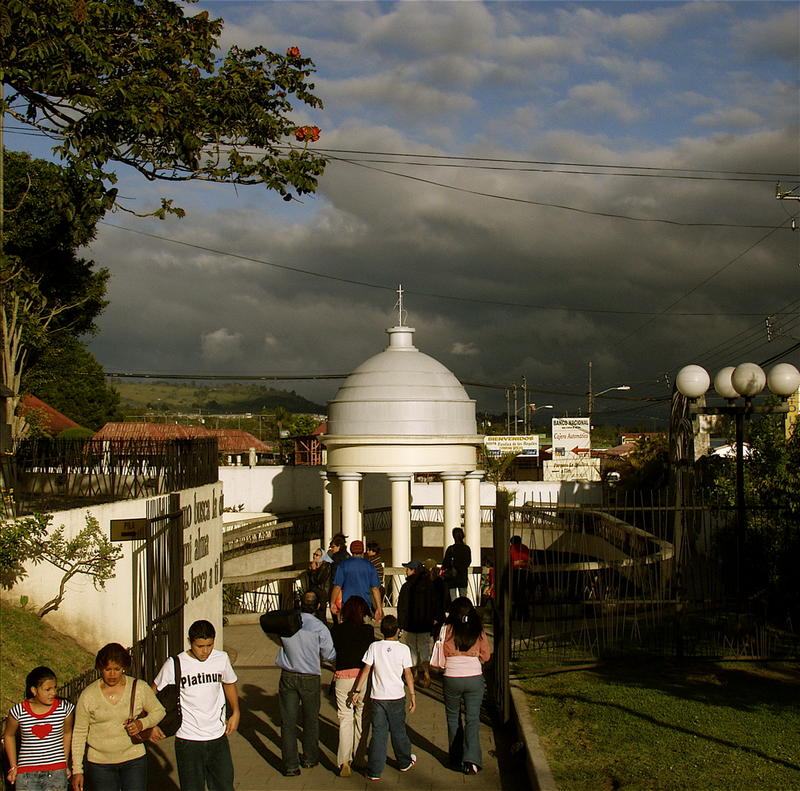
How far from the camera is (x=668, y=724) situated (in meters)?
9.50

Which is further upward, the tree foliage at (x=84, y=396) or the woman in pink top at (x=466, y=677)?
the tree foliage at (x=84, y=396)

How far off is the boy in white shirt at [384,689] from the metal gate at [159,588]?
3178 millimetres

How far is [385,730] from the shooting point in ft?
28.8

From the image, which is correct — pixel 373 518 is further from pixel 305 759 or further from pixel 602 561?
pixel 305 759

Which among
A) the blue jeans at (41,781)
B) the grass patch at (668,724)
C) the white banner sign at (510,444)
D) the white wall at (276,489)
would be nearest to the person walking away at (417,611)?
the grass patch at (668,724)

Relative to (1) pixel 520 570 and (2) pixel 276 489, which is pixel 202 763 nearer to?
(1) pixel 520 570

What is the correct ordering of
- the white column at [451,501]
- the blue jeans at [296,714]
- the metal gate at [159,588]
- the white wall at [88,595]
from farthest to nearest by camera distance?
1. the white column at [451,501]
2. the metal gate at [159,588]
3. the white wall at [88,595]
4. the blue jeans at [296,714]

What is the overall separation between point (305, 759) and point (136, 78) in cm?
830

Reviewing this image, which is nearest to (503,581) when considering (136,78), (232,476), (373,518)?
(136,78)

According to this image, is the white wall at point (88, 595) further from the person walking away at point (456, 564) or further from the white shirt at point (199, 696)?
the person walking away at point (456, 564)

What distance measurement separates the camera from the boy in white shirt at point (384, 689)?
873 cm

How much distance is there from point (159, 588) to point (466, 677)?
4.54 metres

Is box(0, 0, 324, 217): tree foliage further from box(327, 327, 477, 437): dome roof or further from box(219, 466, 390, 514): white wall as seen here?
box(219, 466, 390, 514): white wall

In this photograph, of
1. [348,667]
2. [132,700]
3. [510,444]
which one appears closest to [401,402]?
[348,667]
